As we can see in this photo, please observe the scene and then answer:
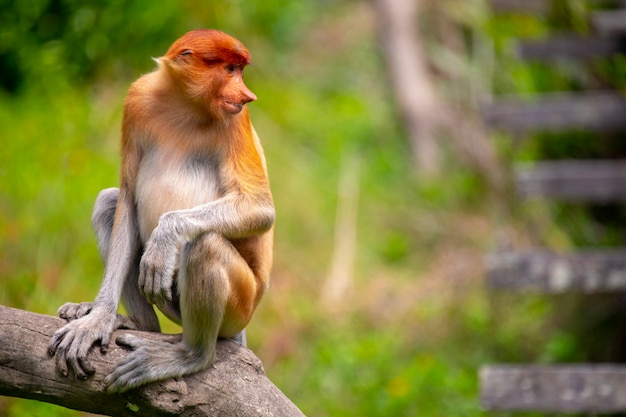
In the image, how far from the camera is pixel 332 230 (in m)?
8.67

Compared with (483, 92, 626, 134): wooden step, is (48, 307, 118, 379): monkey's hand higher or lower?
lower

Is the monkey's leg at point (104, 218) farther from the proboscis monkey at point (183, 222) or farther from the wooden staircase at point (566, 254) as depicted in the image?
the wooden staircase at point (566, 254)

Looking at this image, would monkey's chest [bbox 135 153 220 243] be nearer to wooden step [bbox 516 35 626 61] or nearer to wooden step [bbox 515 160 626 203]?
wooden step [bbox 515 160 626 203]

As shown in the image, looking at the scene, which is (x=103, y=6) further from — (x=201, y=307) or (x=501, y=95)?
(x=201, y=307)

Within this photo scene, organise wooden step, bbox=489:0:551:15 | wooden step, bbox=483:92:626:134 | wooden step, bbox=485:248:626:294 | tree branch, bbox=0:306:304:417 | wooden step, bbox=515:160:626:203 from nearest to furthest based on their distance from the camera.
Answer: tree branch, bbox=0:306:304:417
wooden step, bbox=485:248:626:294
wooden step, bbox=515:160:626:203
wooden step, bbox=483:92:626:134
wooden step, bbox=489:0:551:15

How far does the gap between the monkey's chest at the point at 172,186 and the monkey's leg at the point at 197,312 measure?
31cm

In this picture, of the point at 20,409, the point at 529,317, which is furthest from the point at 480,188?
the point at 20,409

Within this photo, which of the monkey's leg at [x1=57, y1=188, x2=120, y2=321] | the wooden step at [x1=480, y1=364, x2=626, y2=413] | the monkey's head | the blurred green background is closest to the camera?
the monkey's head

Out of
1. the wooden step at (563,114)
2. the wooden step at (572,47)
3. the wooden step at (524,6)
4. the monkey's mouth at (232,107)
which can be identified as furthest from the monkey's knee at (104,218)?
the wooden step at (524,6)

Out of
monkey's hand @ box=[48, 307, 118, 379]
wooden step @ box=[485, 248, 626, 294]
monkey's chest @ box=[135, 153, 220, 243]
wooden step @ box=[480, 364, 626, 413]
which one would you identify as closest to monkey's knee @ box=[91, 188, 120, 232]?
monkey's chest @ box=[135, 153, 220, 243]

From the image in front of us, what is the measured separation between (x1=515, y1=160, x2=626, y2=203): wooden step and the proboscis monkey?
7.58 feet

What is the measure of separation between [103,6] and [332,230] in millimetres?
2749

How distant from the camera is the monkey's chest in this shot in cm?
373

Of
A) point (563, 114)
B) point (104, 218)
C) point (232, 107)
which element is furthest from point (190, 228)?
point (563, 114)
